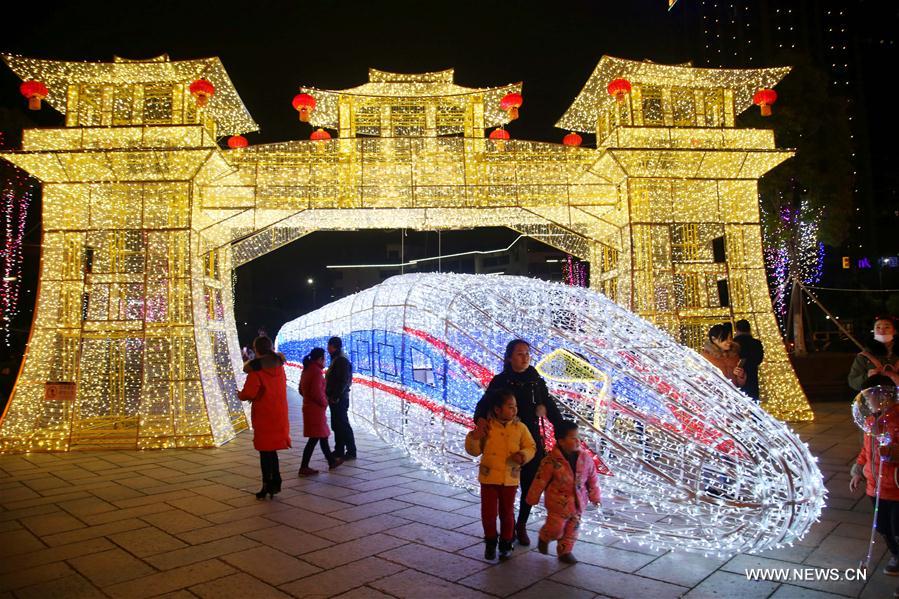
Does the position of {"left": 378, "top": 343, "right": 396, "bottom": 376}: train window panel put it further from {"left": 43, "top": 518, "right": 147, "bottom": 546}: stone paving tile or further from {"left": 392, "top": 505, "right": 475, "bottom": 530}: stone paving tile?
{"left": 43, "top": 518, "right": 147, "bottom": 546}: stone paving tile

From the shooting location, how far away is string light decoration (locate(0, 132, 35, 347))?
13.5 m

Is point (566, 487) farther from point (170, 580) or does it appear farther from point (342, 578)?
point (170, 580)

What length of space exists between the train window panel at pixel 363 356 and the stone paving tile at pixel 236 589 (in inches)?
202

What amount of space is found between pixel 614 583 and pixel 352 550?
183 cm

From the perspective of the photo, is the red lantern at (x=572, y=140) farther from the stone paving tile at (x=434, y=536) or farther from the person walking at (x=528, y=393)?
the stone paving tile at (x=434, y=536)

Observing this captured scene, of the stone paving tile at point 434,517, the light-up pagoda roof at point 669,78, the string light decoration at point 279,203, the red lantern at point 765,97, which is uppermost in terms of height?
the light-up pagoda roof at point 669,78

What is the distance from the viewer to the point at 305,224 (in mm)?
9516

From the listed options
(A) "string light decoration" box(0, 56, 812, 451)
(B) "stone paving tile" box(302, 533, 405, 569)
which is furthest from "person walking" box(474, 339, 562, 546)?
(A) "string light decoration" box(0, 56, 812, 451)

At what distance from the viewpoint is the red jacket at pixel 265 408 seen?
5.30 meters

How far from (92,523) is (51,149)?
6.18 meters

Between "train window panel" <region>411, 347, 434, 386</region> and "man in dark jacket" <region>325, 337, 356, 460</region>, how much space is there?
2.93ft

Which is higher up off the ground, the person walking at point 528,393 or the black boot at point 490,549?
the person walking at point 528,393

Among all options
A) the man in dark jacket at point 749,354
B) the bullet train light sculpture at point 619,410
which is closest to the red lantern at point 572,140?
the bullet train light sculpture at point 619,410

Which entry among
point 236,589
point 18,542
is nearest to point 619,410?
point 236,589
